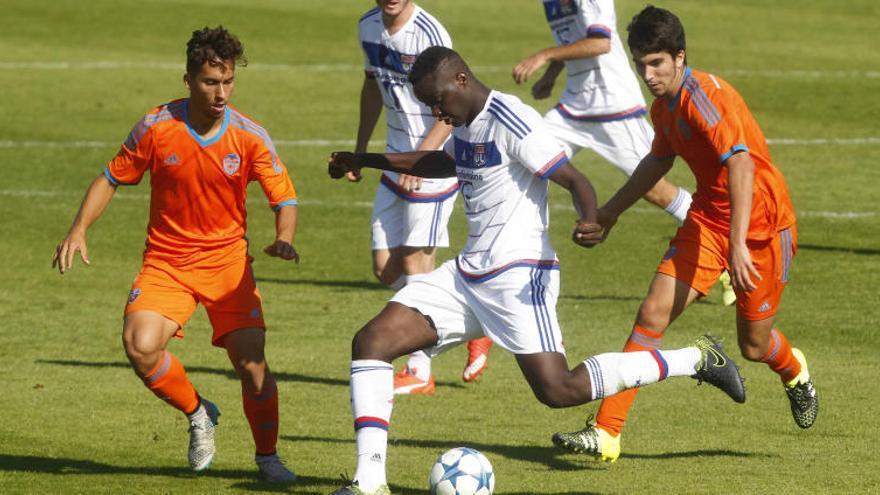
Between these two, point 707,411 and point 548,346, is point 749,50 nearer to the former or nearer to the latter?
point 707,411

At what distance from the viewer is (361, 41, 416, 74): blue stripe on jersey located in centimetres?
1108

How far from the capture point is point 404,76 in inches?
438

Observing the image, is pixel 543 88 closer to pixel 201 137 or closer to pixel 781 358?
pixel 781 358

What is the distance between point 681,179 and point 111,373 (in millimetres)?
9942

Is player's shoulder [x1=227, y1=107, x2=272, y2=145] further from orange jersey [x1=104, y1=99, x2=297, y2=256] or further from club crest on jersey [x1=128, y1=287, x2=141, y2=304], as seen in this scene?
club crest on jersey [x1=128, y1=287, x2=141, y2=304]

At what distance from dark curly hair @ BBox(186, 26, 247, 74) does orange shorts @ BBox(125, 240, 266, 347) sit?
3.26 feet

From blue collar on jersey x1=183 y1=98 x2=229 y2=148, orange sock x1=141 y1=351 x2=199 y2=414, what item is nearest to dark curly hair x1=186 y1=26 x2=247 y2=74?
blue collar on jersey x1=183 y1=98 x2=229 y2=148

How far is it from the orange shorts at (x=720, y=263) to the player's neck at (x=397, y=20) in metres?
3.05

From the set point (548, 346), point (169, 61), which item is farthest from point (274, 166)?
point (169, 61)

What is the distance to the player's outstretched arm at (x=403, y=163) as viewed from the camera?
8.48m

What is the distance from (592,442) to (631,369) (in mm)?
779

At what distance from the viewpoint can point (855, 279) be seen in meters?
14.4

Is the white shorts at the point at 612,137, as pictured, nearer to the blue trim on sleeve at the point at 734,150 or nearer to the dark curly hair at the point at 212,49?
the blue trim on sleeve at the point at 734,150

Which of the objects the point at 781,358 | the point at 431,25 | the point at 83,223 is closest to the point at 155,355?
the point at 83,223
